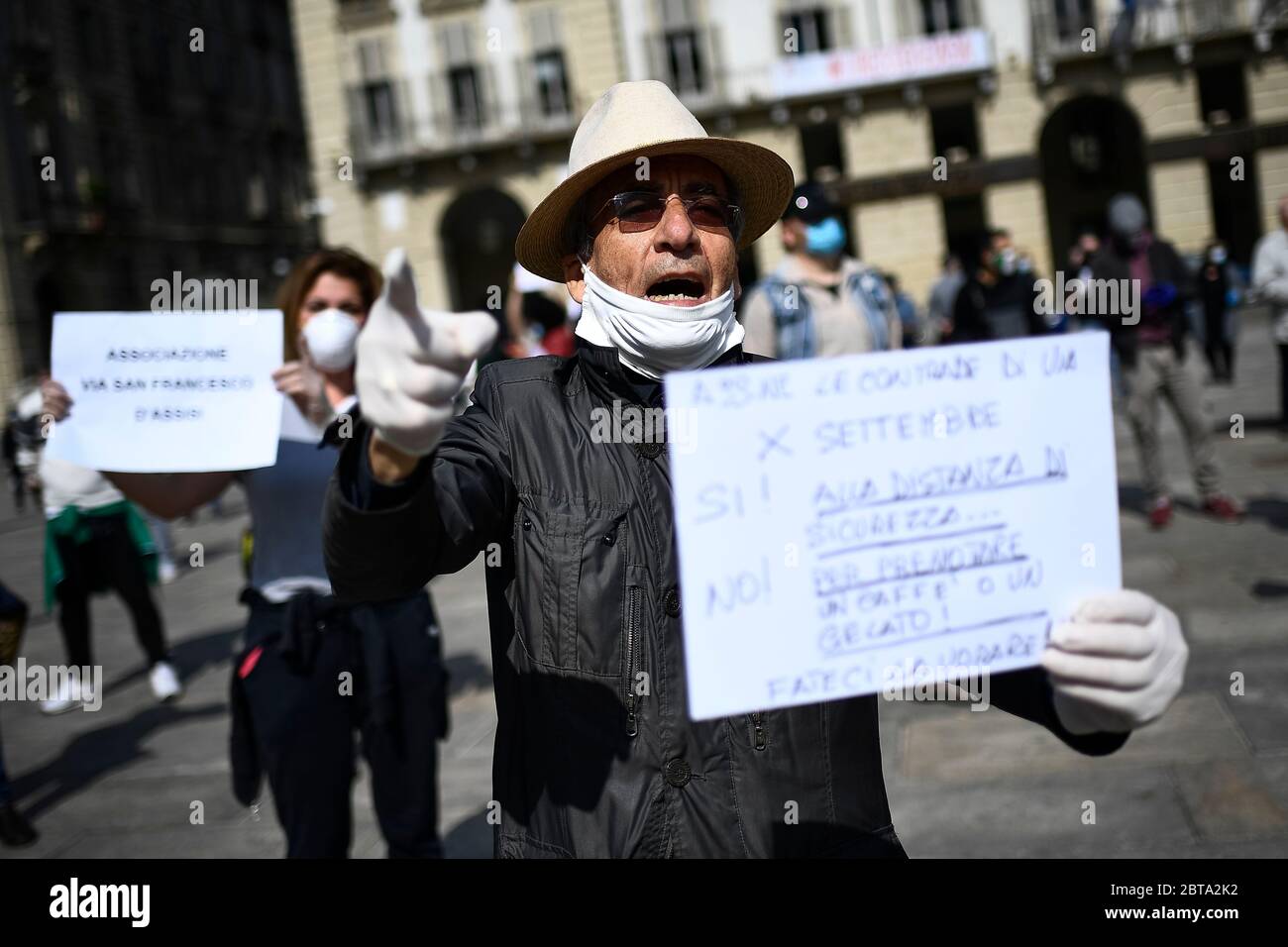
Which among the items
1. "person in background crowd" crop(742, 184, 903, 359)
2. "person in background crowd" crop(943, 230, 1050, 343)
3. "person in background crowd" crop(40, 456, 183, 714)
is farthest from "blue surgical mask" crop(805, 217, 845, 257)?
"person in background crowd" crop(40, 456, 183, 714)

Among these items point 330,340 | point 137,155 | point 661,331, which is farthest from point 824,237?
point 137,155

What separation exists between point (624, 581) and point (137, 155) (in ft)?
130

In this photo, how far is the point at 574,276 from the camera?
88.2 inches

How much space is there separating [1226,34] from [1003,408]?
3055 centimetres

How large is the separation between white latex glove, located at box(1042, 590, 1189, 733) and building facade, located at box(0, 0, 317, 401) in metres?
26.8

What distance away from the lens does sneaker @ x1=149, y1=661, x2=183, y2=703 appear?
6707 millimetres

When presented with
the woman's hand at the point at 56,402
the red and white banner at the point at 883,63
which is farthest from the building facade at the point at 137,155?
the woman's hand at the point at 56,402

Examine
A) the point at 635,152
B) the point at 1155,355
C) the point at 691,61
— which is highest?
the point at 691,61

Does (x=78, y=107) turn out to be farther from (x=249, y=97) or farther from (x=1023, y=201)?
(x=1023, y=201)

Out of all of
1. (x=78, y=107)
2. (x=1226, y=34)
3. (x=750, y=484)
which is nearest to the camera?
(x=750, y=484)

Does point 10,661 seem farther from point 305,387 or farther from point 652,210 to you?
point 652,210

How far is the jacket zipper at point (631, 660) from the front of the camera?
181cm

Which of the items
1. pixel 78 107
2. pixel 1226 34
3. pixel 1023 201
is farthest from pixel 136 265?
pixel 1226 34

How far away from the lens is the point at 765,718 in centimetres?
182
